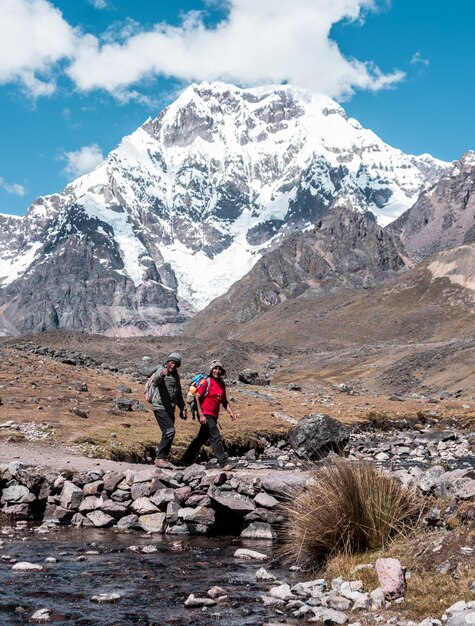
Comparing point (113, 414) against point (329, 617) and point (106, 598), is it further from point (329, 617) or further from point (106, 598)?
point (329, 617)

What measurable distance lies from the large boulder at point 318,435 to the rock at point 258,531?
18.3 metres

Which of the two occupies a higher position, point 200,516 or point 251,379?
point 251,379

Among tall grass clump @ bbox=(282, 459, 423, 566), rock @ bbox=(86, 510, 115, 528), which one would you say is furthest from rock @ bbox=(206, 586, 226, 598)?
rock @ bbox=(86, 510, 115, 528)

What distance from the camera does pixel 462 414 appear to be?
192ft

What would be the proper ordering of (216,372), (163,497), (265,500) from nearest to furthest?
1. (265,500)
2. (163,497)
3. (216,372)

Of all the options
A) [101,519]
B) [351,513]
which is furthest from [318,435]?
[351,513]

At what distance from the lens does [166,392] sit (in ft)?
69.4

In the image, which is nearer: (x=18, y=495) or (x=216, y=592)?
(x=216, y=592)

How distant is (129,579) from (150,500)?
226 inches

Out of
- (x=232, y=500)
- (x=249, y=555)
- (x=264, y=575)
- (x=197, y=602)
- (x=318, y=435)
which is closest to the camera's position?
(x=197, y=602)

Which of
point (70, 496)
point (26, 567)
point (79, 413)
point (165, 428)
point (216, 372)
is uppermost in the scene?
Result: point (216, 372)

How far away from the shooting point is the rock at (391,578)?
34.4ft

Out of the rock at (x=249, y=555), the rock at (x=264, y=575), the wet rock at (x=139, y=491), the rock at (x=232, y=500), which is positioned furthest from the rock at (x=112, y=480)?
the rock at (x=264, y=575)

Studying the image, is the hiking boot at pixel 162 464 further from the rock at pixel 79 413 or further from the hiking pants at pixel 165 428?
the rock at pixel 79 413
